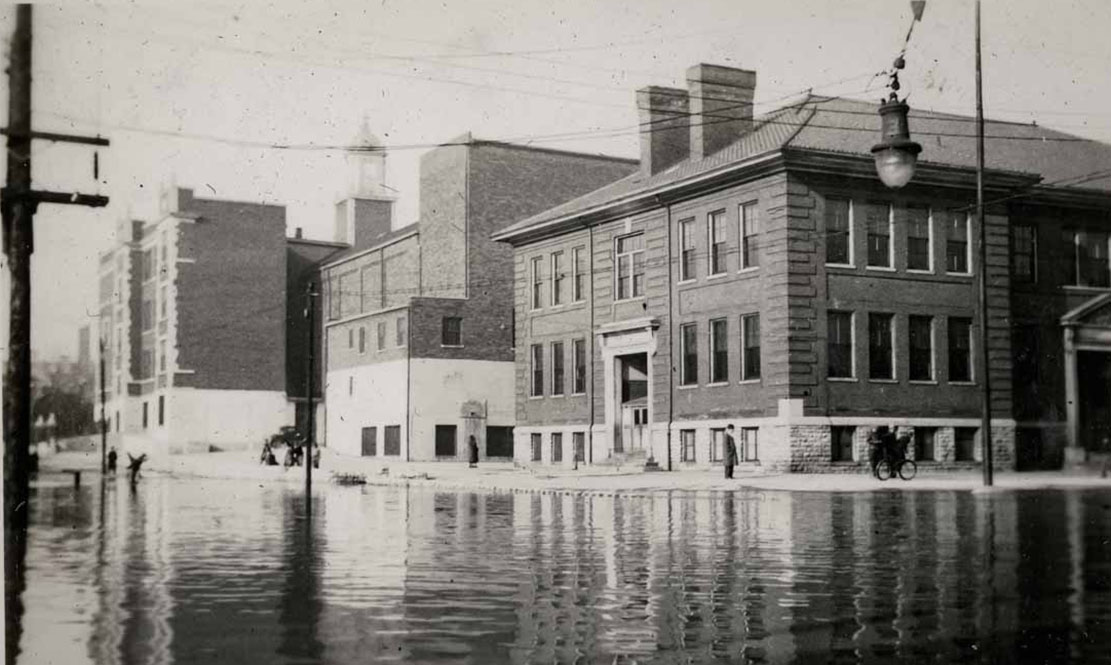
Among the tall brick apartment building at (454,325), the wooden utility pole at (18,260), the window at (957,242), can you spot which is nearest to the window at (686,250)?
the window at (957,242)

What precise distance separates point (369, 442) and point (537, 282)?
1503cm

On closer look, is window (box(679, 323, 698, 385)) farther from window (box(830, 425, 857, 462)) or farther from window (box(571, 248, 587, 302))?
window (box(571, 248, 587, 302))

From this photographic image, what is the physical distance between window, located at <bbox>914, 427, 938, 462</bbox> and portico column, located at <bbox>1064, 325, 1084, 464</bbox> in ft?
12.3

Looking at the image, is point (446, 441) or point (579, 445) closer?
point (579, 445)

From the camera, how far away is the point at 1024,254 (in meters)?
38.8

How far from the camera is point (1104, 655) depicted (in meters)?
8.15

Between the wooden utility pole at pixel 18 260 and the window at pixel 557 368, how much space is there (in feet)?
110

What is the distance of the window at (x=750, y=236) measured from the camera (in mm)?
38375

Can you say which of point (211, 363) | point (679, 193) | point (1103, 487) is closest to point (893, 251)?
point (679, 193)

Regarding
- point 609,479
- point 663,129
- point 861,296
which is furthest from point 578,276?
point 609,479

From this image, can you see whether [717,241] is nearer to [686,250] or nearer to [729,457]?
[686,250]

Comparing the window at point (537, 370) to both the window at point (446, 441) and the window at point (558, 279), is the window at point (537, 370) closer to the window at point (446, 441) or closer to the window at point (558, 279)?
the window at point (558, 279)

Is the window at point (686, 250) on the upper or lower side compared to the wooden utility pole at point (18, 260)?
upper

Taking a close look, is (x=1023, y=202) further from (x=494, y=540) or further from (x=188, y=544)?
(x=188, y=544)
